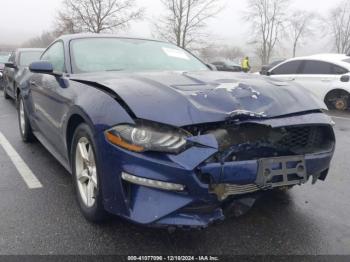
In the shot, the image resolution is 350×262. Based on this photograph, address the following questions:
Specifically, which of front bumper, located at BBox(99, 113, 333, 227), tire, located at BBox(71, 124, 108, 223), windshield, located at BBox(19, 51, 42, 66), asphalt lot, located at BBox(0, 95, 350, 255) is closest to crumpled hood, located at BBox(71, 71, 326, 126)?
front bumper, located at BBox(99, 113, 333, 227)

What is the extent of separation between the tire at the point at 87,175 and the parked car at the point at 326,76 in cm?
700

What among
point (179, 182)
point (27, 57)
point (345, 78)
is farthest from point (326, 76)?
point (179, 182)

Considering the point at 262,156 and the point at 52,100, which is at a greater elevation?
the point at 52,100

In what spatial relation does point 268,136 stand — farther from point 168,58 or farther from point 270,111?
point 168,58

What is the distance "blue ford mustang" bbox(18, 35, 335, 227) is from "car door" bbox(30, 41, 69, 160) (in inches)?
11.6

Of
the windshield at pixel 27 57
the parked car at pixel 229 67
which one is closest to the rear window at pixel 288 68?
the parked car at pixel 229 67

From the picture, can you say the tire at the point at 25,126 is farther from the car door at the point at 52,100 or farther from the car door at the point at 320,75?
the car door at the point at 320,75

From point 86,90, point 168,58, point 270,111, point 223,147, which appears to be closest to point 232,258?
point 223,147

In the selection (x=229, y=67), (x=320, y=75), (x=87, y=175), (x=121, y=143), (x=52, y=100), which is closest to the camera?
(x=121, y=143)

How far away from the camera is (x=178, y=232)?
2.76 meters

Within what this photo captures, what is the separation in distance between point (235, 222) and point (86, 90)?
1577mm

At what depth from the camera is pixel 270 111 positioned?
2482 mm

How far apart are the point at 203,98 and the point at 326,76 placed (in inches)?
→ 308

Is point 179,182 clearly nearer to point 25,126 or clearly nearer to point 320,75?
point 25,126
